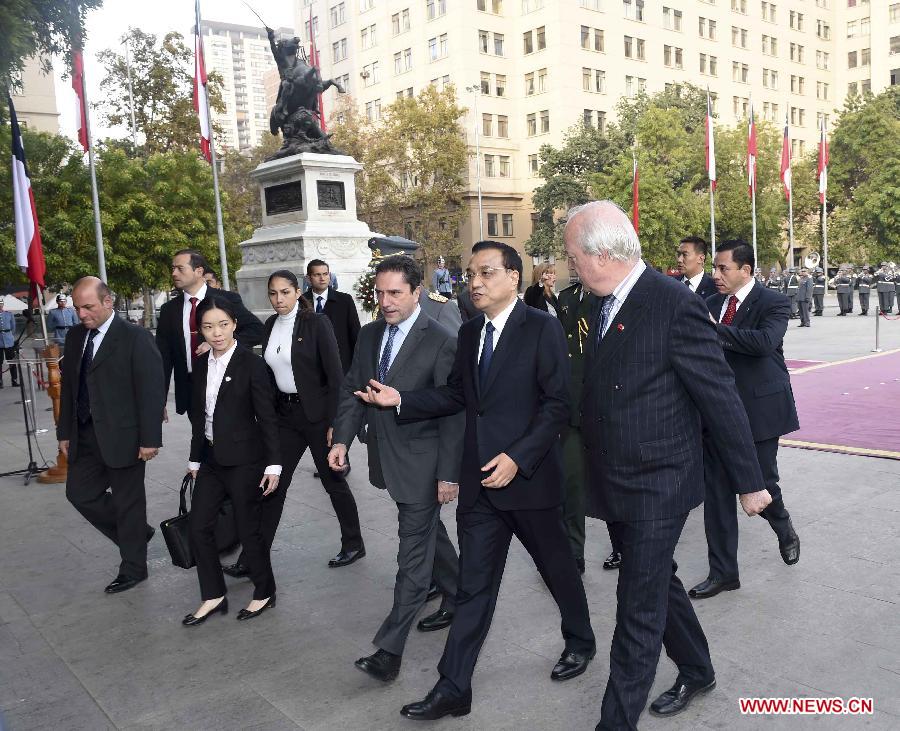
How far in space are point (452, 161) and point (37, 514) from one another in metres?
44.6

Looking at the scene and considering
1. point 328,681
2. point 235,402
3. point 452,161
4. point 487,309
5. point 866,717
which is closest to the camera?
point 866,717

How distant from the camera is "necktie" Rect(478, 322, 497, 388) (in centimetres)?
365

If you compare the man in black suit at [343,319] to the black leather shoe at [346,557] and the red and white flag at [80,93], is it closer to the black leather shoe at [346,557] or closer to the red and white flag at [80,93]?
the black leather shoe at [346,557]

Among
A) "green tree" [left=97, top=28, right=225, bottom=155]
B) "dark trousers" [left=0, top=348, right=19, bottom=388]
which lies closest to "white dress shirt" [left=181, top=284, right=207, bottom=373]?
"dark trousers" [left=0, top=348, right=19, bottom=388]

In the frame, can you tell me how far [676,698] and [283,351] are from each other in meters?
3.22

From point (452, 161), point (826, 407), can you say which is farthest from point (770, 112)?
point (826, 407)

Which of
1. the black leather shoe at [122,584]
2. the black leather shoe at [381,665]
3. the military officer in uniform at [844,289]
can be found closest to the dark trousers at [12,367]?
the black leather shoe at [122,584]

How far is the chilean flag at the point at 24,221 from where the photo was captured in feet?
31.1

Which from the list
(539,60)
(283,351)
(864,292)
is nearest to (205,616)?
(283,351)

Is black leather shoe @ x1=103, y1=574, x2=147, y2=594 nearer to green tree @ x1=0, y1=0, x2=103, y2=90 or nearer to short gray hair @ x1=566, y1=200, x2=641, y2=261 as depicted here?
short gray hair @ x1=566, y1=200, x2=641, y2=261

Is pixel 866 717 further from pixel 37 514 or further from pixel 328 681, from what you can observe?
pixel 37 514

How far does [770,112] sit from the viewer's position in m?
71.2

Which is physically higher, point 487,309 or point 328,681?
point 487,309

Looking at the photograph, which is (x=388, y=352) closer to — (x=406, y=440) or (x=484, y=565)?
(x=406, y=440)
